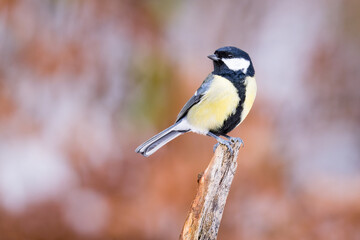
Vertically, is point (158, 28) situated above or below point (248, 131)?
above

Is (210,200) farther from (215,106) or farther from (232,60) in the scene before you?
(232,60)

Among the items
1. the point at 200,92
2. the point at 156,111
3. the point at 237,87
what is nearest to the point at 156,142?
the point at 200,92

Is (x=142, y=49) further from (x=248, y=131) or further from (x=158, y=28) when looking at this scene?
(x=248, y=131)

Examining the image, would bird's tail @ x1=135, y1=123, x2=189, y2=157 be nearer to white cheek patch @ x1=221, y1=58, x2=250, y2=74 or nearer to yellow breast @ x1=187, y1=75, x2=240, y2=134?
yellow breast @ x1=187, y1=75, x2=240, y2=134

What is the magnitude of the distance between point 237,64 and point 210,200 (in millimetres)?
467

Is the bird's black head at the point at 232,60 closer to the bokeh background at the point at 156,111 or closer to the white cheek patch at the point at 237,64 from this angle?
the white cheek patch at the point at 237,64

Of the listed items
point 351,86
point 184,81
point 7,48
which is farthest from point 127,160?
point 351,86

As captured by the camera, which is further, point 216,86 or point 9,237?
point 9,237

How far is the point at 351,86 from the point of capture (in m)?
2.52

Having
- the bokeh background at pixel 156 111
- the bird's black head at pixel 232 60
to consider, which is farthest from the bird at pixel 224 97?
the bokeh background at pixel 156 111

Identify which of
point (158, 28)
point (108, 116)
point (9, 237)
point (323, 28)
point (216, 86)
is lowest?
point (9, 237)

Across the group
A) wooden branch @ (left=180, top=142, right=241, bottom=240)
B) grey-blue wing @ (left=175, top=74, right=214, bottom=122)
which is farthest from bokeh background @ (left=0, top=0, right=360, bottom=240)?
wooden branch @ (left=180, top=142, right=241, bottom=240)

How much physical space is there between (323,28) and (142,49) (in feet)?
3.53

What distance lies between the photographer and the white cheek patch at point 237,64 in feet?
4.75
